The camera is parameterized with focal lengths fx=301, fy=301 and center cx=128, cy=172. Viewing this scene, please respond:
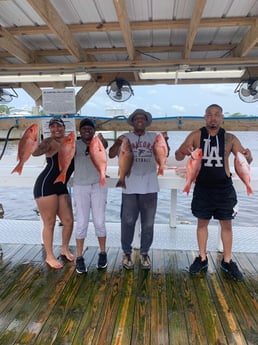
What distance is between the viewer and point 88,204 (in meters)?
3.02

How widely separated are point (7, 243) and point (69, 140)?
78.0 inches

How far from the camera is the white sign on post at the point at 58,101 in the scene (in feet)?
11.8

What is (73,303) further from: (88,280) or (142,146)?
(142,146)

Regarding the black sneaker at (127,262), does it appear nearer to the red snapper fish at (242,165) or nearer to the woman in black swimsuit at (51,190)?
the woman in black swimsuit at (51,190)

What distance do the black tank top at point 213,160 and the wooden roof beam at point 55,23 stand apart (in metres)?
1.71

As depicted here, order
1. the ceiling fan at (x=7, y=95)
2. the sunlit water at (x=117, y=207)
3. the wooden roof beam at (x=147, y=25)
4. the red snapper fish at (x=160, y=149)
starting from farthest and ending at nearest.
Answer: the sunlit water at (x=117, y=207) → the ceiling fan at (x=7, y=95) → the wooden roof beam at (x=147, y=25) → the red snapper fish at (x=160, y=149)

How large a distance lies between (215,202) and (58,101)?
2.15 metres

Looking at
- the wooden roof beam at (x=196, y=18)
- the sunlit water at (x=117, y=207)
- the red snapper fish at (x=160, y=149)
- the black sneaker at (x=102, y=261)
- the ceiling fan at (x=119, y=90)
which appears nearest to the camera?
Result: the wooden roof beam at (x=196, y=18)

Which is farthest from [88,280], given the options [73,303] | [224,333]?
[224,333]

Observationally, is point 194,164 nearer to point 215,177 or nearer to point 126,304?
point 215,177

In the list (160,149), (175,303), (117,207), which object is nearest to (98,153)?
(160,149)

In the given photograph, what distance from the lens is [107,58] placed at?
4176 mm

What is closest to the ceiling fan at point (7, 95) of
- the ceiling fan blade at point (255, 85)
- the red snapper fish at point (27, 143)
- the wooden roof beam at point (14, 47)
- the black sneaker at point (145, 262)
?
the wooden roof beam at point (14, 47)

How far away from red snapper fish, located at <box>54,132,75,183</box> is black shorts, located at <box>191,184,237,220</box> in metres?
1.28
